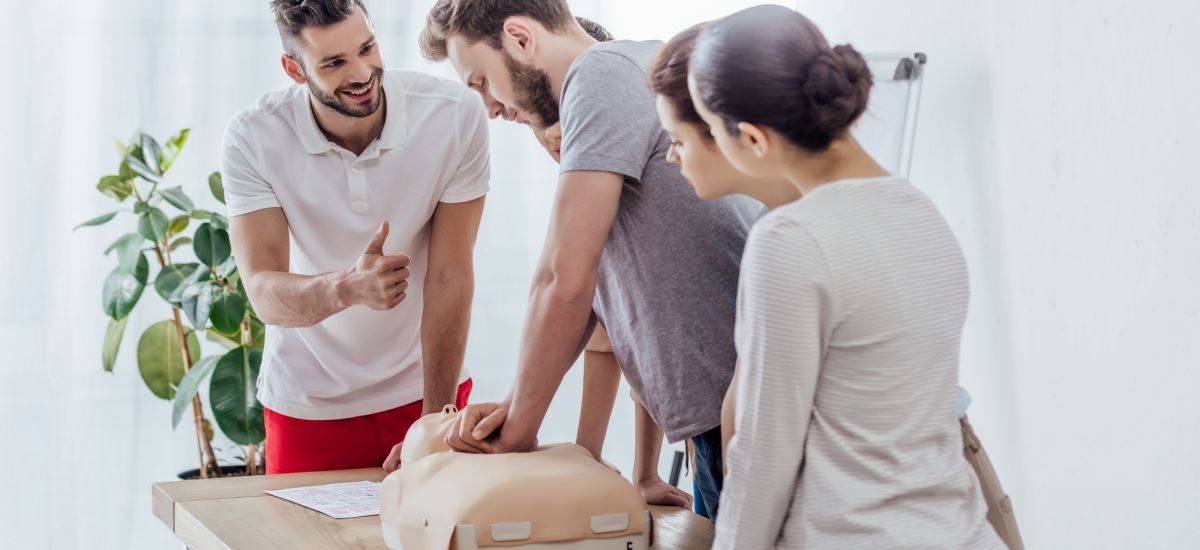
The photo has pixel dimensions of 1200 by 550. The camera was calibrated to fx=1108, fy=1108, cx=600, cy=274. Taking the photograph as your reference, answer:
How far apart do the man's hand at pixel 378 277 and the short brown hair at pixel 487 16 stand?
0.33m

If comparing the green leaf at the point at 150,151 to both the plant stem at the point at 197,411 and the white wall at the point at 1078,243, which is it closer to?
the plant stem at the point at 197,411

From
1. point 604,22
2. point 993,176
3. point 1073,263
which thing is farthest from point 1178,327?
point 604,22

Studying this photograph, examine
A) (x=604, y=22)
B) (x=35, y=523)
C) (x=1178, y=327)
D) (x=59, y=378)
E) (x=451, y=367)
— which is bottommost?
(x=35, y=523)

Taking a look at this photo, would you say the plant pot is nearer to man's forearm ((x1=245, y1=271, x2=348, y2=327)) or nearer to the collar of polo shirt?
man's forearm ((x1=245, y1=271, x2=348, y2=327))

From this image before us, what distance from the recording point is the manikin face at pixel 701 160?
3.93ft

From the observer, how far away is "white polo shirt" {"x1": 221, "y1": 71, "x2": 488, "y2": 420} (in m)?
2.15

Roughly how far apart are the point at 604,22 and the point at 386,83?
1783 millimetres

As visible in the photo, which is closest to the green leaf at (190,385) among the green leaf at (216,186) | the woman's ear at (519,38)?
the green leaf at (216,186)

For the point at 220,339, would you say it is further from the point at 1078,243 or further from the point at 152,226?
the point at 1078,243

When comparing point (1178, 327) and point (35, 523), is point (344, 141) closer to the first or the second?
point (1178, 327)

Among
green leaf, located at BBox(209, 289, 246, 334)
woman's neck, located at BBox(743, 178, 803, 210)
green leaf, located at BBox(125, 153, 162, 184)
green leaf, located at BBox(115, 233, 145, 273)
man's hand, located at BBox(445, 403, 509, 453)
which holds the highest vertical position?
woman's neck, located at BBox(743, 178, 803, 210)

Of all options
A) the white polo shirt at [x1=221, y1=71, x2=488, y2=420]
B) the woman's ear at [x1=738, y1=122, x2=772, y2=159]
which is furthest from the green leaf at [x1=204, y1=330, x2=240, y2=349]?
the woman's ear at [x1=738, y1=122, x2=772, y2=159]

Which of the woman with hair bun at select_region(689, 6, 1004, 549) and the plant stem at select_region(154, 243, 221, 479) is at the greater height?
the woman with hair bun at select_region(689, 6, 1004, 549)

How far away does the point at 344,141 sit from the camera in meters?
2.19
